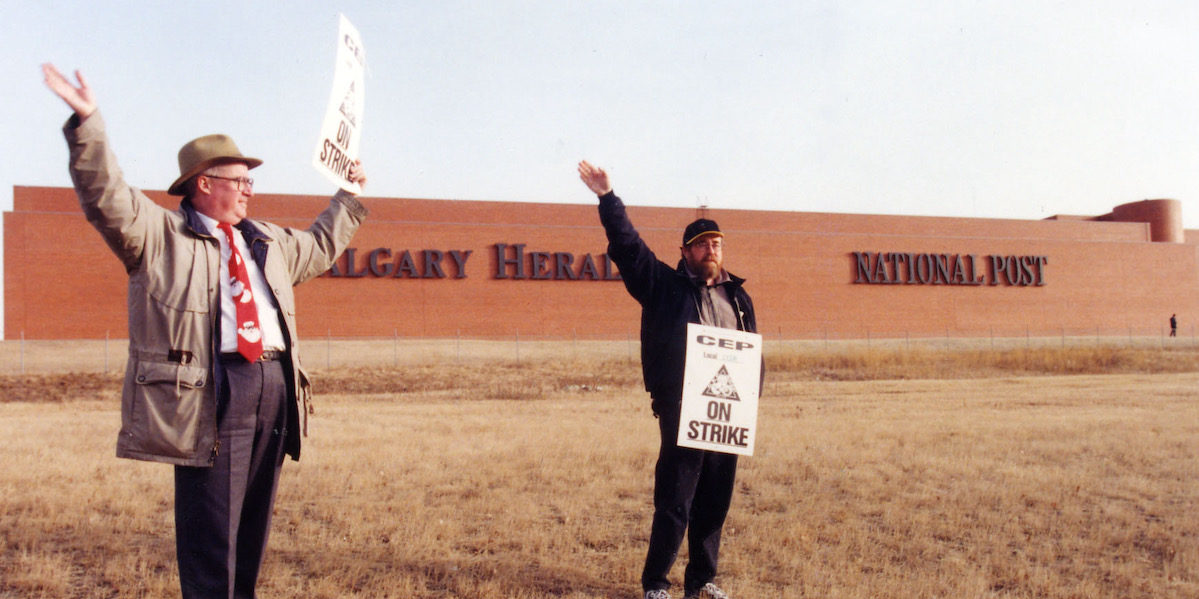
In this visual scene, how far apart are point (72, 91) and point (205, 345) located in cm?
94

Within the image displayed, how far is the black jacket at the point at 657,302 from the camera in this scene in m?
4.75

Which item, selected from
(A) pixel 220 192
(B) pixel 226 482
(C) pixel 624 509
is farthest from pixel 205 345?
(C) pixel 624 509

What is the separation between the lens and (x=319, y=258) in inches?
162

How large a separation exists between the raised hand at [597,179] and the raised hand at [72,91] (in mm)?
2400

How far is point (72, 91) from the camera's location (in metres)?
2.86

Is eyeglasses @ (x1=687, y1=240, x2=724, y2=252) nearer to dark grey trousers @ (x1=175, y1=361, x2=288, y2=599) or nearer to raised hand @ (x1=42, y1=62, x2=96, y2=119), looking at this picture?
dark grey trousers @ (x1=175, y1=361, x2=288, y2=599)

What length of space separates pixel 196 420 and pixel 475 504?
13.2 ft

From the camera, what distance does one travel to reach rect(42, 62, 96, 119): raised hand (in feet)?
9.23

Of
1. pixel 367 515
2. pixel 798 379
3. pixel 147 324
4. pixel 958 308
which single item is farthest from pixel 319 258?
pixel 958 308

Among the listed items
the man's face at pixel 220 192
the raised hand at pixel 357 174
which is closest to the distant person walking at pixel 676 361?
the raised hand at pixel 357 174

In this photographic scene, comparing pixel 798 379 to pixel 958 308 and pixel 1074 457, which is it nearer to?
pixel 1074 457

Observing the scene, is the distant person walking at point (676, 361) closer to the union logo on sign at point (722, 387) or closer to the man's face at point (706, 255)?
the man's face at point (706, 255)

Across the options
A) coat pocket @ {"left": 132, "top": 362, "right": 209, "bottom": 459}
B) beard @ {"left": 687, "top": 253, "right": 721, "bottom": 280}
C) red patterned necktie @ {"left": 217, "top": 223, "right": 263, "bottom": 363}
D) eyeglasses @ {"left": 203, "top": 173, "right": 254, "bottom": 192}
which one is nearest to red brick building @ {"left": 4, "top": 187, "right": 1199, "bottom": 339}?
beard @ {"left": 687, "top": 253, "right": 721, "bottom": 280}

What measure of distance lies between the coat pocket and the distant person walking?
2.22 metres
